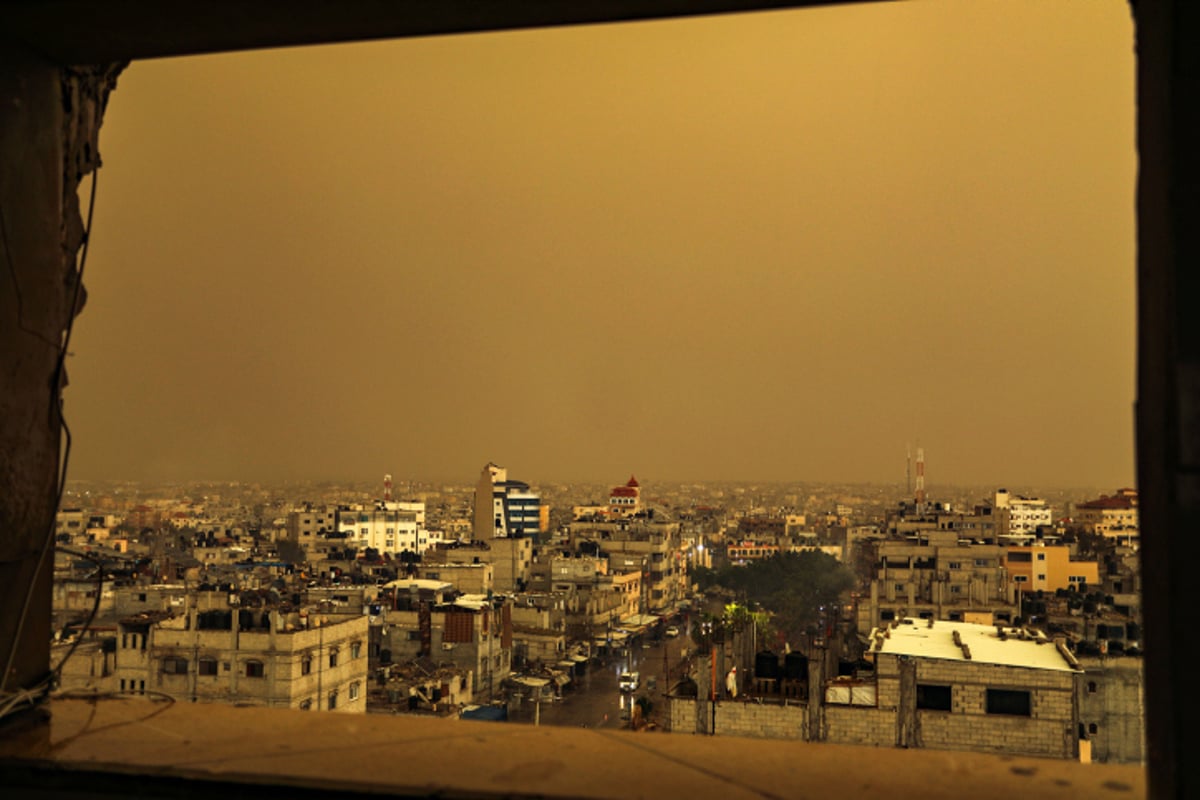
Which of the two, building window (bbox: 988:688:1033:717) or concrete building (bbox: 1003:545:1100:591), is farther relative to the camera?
concrete building (bbox: 1003:545:1100:591)

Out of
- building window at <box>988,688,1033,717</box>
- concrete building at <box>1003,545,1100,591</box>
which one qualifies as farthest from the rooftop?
concrete building at <box>1003,545,1100,591</box>

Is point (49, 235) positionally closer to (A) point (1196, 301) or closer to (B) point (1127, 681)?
(A) point (1196, 301)

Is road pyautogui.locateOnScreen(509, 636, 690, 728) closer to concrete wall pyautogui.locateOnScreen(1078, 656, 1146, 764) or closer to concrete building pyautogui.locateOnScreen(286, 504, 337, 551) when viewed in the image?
concrete wall pyautogui.locateOnScreen(1078, 656, 1146, 764)

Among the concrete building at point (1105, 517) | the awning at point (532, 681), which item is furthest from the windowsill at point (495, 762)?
the concrete building at point (1105, 517)

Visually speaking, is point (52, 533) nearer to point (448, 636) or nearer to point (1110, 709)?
point (1110, 709)

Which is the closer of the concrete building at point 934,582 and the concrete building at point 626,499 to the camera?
the concrete building at point 934,582

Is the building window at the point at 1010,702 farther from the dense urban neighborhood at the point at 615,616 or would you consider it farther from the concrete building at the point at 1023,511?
the concrete building at the point at 1023,511

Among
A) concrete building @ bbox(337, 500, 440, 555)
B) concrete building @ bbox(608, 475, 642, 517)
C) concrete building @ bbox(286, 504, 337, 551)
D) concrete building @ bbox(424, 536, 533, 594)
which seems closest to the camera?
concrete building @ bbox(424, 536, 533, 594)
